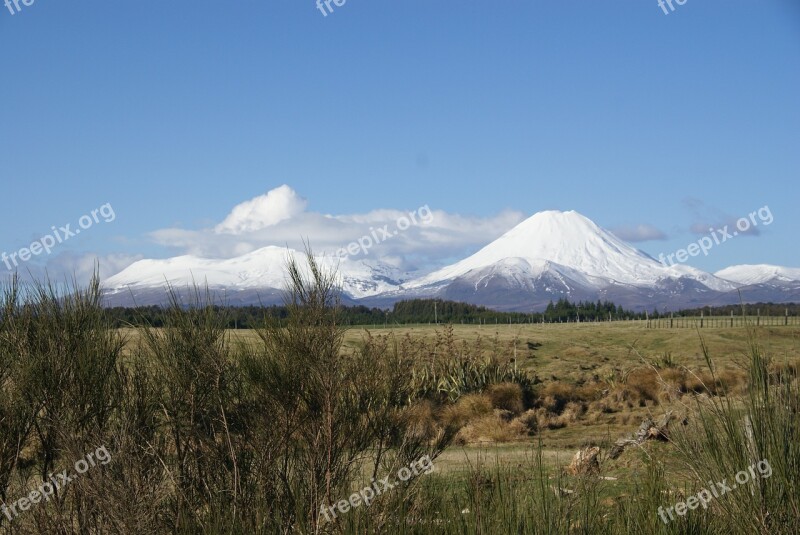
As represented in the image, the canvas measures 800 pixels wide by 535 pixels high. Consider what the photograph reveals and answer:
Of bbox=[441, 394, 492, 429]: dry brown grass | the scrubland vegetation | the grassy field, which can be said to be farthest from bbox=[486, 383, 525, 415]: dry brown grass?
the scrubland vegetation

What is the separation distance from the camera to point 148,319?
998cm

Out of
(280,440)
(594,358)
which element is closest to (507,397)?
(594,358)

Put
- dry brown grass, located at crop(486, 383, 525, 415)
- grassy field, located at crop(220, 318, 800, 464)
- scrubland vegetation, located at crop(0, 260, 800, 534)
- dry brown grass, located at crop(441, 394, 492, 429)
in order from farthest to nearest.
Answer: dry brown grass, located at crop(486, 383, 525, 415) → dry brown grass, located at crop(441, 394, 492, 429) → grassy field, located at crop(220, 318, 800, 464) → scrubland vegetation, located at crop(0, 260, 800, 534)

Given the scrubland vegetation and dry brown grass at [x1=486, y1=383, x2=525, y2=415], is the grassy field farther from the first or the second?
Result: the scrubland vegetation

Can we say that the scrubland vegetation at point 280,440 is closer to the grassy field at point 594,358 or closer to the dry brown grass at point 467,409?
the grassy field at point 594,358

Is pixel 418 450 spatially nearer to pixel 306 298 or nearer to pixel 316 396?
pixel 316 396

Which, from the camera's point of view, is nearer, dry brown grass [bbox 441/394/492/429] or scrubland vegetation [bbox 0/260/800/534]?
scrubland vegetation [bbox 0/260/800/534]

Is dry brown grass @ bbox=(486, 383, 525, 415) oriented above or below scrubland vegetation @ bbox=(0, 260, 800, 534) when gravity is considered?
below

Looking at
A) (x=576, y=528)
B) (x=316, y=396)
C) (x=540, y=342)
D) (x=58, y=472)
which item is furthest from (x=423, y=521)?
(x=540, y=342)

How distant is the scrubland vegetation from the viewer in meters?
4.75

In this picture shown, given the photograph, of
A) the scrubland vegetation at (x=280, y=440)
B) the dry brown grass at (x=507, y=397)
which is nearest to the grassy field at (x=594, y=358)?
Result: the dry brown grass at (x=507, y=397)

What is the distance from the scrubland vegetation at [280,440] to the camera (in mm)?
4746

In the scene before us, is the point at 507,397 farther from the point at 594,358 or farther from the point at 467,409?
the point at 594,358

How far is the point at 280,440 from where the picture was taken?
8.28 metres
